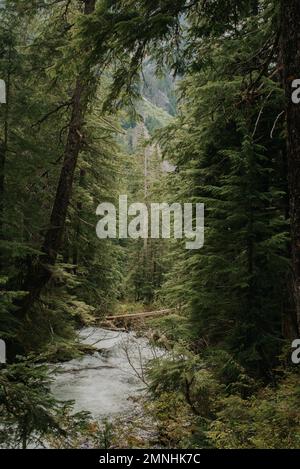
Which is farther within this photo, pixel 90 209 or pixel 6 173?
pixel 90 209

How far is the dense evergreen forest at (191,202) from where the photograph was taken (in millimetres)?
4910

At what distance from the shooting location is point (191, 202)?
31.5 ft

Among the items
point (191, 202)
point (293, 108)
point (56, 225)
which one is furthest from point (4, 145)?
point (293, 108)

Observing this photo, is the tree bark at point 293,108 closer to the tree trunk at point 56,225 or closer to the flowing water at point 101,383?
the flowing water at point 101,383

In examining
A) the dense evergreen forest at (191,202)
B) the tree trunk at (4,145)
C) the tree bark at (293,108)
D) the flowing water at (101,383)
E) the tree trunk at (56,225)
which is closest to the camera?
the tree bark at (293,108)

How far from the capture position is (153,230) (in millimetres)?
34781

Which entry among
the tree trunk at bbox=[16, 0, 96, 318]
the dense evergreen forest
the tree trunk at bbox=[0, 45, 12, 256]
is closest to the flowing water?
the dense evergreen forest

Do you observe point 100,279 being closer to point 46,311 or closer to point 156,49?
point 46,311

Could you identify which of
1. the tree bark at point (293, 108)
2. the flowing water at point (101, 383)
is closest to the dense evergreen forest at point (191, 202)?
the tree bark at point (293, 108)

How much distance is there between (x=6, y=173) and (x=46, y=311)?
144 inches

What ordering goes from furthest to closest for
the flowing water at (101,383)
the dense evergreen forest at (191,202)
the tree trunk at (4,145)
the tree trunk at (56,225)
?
the tree trunk at (56,225), the flowing water at (101,383), the tree trunk at (4,145), the dense evergreen forest at (191,202)

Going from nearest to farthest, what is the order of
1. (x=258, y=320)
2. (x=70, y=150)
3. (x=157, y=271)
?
(x=258, y=320), (x=70, y=150), (x=157, y=271)
